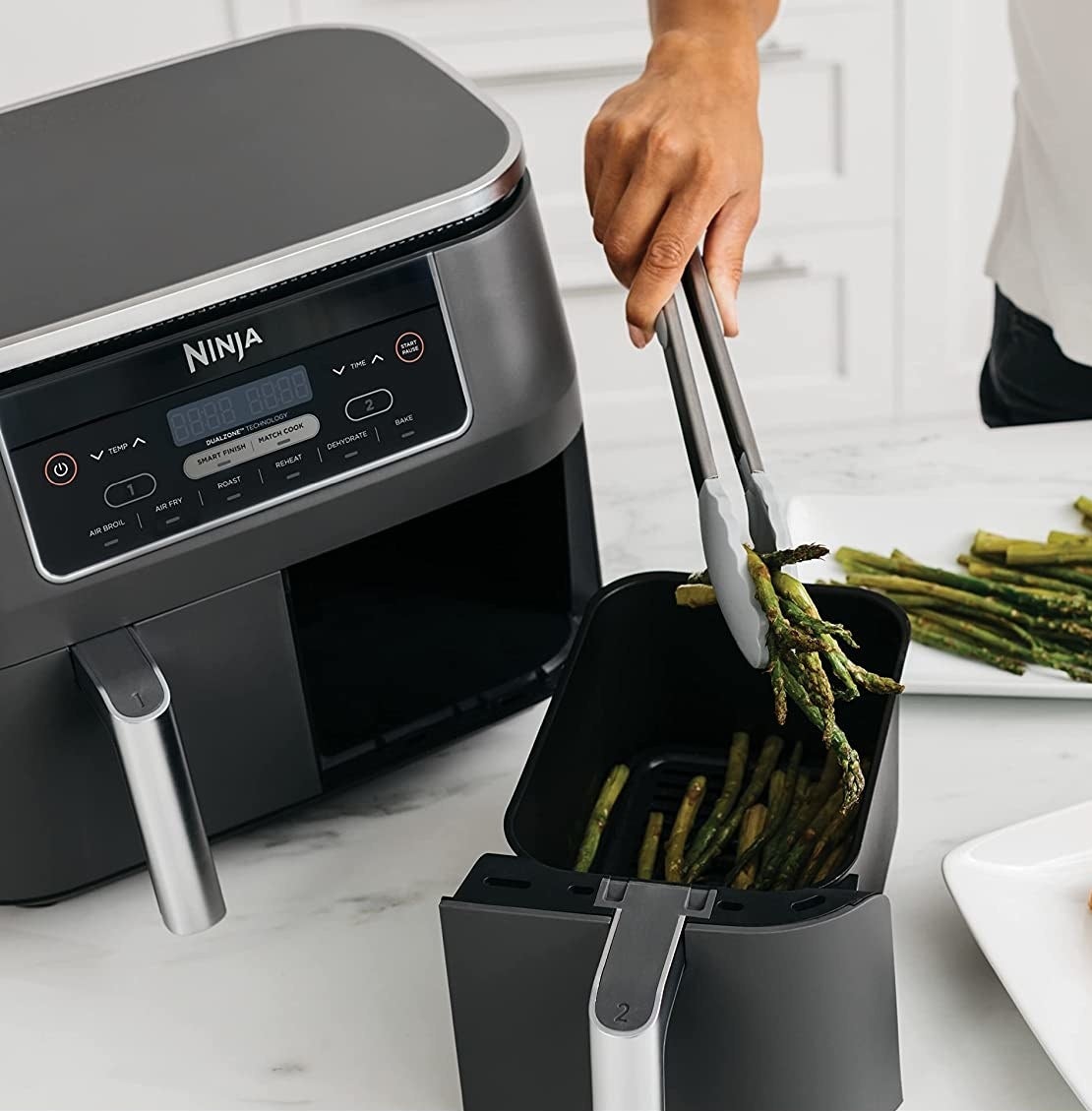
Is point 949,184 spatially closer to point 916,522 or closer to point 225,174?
point 916,522

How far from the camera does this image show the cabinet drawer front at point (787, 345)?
2.81 meters

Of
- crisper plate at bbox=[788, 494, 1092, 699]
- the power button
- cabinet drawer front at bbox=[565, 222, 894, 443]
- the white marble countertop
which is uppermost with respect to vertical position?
the power button

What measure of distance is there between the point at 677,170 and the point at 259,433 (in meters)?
0.35

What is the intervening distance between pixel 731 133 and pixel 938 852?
0.51m

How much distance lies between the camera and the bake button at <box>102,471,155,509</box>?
0.86m

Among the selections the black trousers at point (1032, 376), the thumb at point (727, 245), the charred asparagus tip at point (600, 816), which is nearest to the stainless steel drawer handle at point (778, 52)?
the black trousers at point (1032, 376)

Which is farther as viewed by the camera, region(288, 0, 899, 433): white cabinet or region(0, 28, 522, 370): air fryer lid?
region(288, 0, 899, 433): white cabinet

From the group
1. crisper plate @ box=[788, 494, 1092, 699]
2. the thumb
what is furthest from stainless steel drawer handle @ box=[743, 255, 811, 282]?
the thumb

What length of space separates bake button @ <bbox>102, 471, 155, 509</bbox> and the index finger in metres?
0.30

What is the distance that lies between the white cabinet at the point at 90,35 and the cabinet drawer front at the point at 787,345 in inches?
30.9

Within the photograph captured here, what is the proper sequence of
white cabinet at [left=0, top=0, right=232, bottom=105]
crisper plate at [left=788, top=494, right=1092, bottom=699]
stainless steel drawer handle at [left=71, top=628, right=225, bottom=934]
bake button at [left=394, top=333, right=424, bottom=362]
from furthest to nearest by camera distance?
1. white cabinet at [left=0, top=0, right=232, bottom=105]
2. crisper plate at [left=788, top=494, right=1092, bottom=699]
3. bake button at [left=394, top=333, right=424, bottom=362]
4. stainless steel drawer handle at [left=71, top=628, right=225, bottom=934]

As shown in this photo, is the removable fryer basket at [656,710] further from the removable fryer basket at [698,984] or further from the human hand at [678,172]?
the human hand at [678,172]

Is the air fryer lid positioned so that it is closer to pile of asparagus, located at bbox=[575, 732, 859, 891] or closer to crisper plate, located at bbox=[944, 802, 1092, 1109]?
pile of asparagus, located at bbox=[575, 732, 859, 891]

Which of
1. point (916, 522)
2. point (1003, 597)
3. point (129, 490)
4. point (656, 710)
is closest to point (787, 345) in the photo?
point (916, 522)
